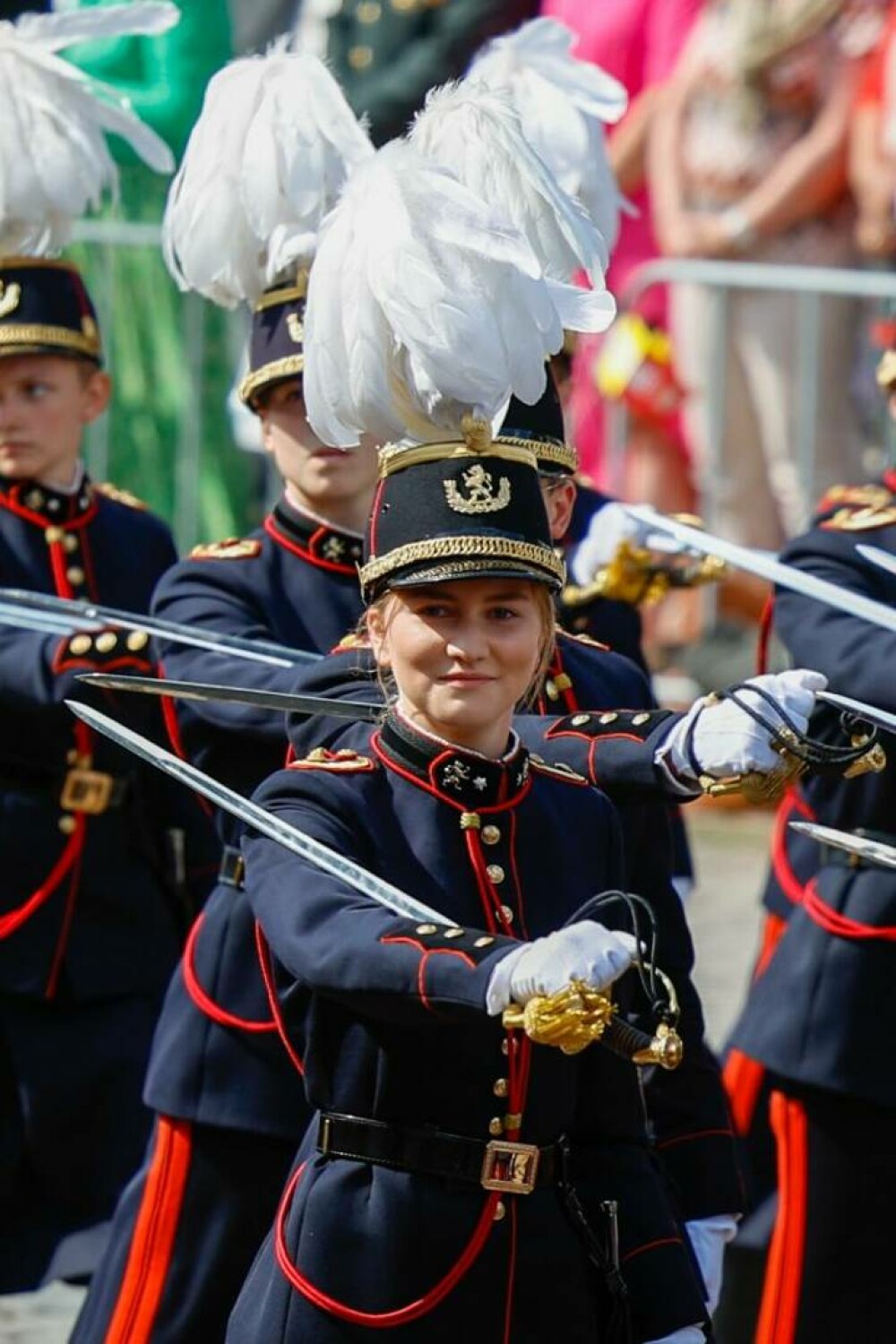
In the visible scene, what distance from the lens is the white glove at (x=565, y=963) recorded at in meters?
3.69

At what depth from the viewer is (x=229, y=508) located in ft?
34.9

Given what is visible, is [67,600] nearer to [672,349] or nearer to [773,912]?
[773,912]

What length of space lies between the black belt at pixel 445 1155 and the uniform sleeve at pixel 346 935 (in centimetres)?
19

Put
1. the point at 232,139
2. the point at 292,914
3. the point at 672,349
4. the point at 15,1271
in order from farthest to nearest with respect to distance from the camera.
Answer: the point at 672,349 < the point at 15,1271 < the point at 232,139 < the point at 292,914

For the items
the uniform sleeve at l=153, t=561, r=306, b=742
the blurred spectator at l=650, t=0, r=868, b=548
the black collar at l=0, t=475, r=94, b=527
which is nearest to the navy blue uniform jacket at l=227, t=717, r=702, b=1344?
the uniform sleeve at l=153, t=561, r=306, b=742

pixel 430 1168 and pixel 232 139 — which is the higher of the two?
pixel 232 139

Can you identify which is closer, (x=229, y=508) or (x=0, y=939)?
(x=0, y=939)

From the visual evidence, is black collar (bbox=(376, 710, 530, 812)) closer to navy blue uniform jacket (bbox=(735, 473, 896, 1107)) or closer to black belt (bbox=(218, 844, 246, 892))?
black belt (bbox=(218, 844, 246, 892))

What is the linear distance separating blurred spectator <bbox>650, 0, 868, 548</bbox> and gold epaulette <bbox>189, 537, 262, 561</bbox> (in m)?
4.28

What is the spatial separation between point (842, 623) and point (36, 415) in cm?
148

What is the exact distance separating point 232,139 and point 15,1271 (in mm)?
1888

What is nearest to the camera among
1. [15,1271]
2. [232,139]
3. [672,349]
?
[232,139]

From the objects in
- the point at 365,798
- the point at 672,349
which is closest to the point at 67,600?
the point at 365,798

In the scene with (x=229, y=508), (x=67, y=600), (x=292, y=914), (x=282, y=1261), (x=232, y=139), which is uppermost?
(x=229, y=508)
